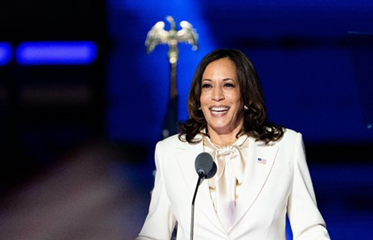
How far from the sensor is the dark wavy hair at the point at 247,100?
8.22ft

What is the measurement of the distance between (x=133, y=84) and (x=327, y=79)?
0.96 m

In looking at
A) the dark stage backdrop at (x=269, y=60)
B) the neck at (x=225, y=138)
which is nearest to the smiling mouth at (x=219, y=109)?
the neck at (x=225, y=138)

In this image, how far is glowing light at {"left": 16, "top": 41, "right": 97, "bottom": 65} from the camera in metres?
3.65

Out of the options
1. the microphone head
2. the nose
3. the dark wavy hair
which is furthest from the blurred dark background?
the microphone head

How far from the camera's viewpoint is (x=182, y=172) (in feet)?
8.14

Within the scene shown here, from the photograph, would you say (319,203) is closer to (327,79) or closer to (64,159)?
Answer: (327,79)

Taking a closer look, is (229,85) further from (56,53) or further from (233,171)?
(56,53)

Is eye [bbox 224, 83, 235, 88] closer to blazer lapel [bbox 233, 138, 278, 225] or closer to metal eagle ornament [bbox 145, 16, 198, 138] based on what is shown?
blazer lapel [bbox 233, 138, 278, 225]

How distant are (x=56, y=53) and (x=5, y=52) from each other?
258 mm

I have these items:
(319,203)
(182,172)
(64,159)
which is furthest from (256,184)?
(64,159)

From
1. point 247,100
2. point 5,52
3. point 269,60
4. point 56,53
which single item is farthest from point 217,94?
point 5,52

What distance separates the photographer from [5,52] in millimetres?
3678

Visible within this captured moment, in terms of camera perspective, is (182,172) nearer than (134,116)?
Yes

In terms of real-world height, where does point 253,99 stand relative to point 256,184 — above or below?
above
